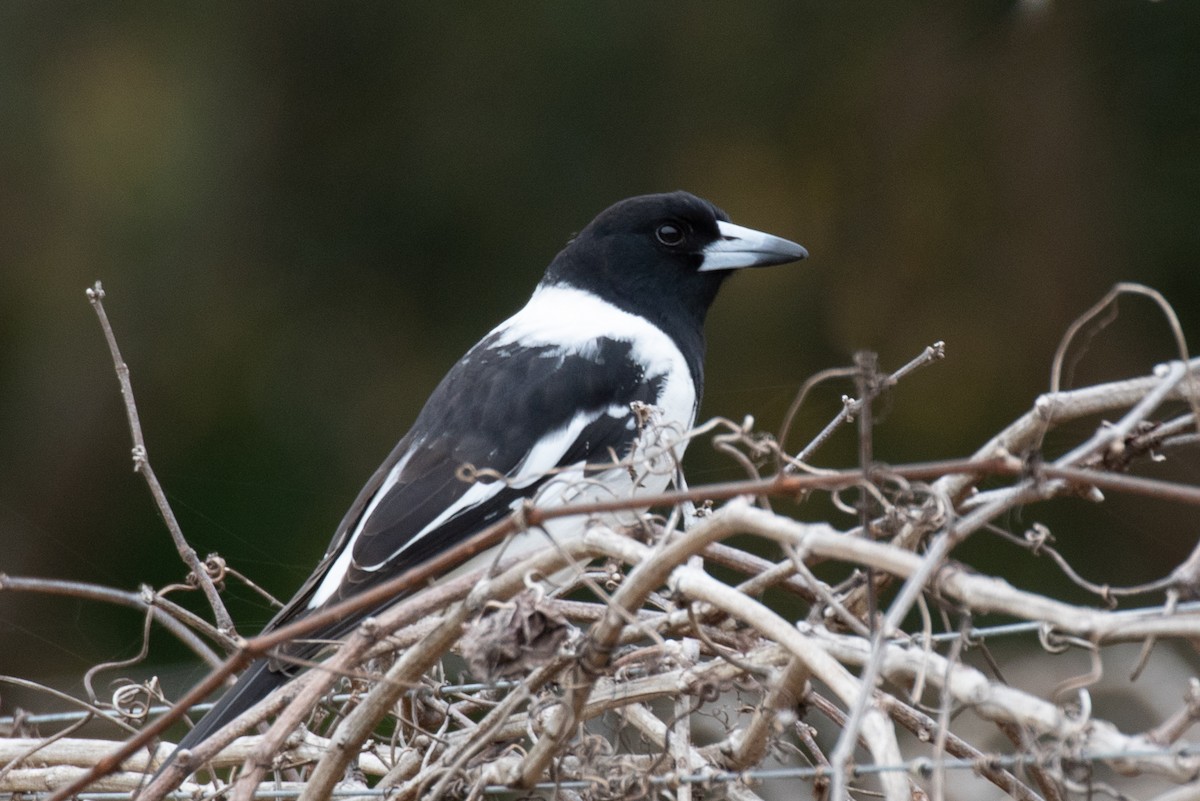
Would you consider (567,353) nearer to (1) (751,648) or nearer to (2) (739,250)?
(2) (739,250)

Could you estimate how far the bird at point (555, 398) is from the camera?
6.28 ft

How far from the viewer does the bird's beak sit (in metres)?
2.58

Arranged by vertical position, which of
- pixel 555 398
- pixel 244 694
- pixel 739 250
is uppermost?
pixel 739 250

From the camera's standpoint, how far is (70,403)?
173 inches

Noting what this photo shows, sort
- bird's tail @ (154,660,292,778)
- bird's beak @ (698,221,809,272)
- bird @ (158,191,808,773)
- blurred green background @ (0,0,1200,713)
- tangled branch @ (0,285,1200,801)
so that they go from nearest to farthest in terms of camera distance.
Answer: tangled branch @ (0,285,1200,801)
bird's tail @ (154,660,292,778)
bird @ (158,191,808,773)
bird's beak @ (698,221,809,272)
blurred green background @ (0,0,1200,713)

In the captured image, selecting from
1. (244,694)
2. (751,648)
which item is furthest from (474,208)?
(751,648)

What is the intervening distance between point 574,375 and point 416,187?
2351mm

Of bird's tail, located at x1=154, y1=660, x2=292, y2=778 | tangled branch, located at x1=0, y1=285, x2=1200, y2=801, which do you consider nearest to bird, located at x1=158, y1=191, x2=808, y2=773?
bird's tail, located at x1=154, y1=660, x2=292, y2=778

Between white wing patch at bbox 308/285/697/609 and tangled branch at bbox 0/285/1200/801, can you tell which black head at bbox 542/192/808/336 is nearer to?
white wing patch at bbox 308/285/697/609

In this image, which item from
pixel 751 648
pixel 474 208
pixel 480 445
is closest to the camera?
pixel 751 648

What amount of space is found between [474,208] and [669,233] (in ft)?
6.01

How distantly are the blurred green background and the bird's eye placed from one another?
137cm

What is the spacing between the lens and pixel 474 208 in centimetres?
438

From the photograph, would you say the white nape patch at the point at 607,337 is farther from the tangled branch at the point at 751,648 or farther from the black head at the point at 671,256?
the tangled branch at the point at 751,648
